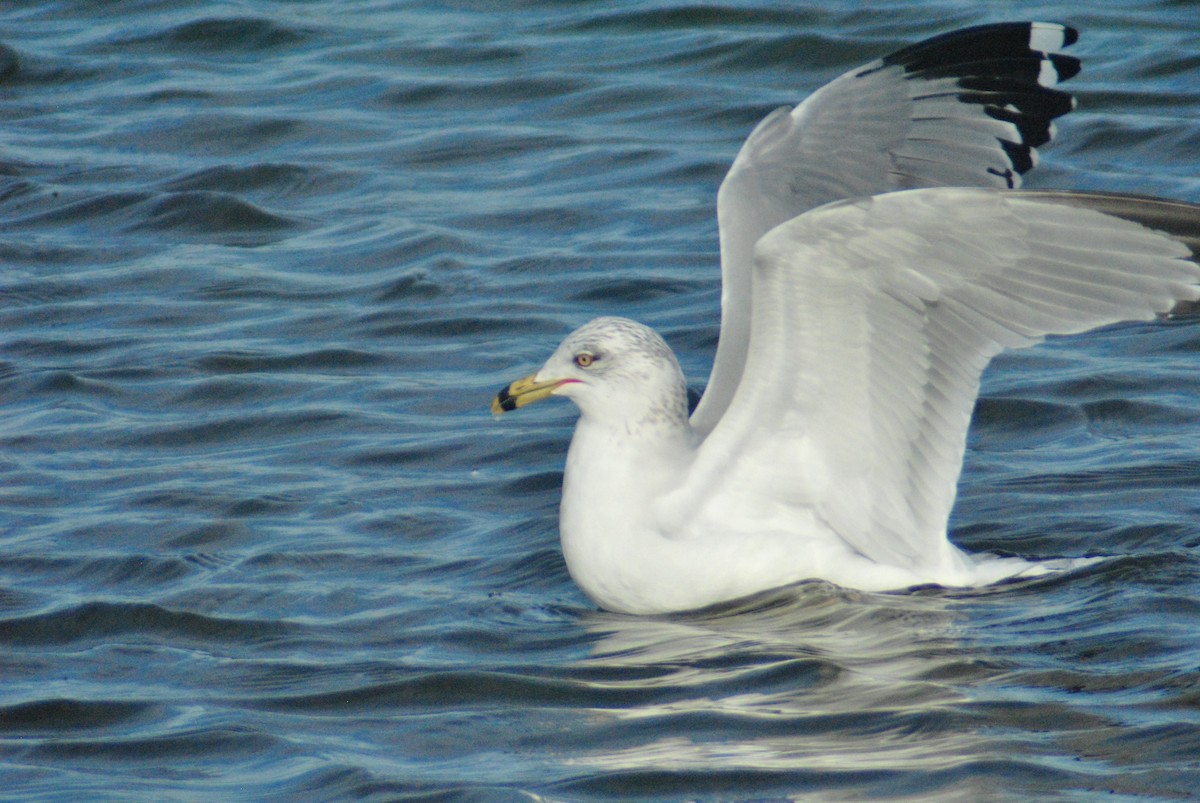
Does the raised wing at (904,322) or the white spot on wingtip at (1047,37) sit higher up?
the white spot on wingtip at (1047,37)

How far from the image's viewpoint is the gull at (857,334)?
16.8 feet

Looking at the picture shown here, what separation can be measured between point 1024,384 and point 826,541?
214cm

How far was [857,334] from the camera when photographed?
531 cm

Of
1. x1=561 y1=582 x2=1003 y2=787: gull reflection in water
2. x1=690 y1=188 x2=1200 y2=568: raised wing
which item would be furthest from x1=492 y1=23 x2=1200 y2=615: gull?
x1=561 y1=582 x2=1003 y2=787: gull reflection in water

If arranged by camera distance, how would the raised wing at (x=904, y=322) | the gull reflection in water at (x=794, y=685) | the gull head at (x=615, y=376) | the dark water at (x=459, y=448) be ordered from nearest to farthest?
the gull reflection in water at (x=794, y=685), the dark water at (x=459, y=448), the raised wing at (x=904, y=322), the gull head at (x=615, y=376)

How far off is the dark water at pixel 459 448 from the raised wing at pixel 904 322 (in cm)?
34

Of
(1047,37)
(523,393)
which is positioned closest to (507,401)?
(523,393)

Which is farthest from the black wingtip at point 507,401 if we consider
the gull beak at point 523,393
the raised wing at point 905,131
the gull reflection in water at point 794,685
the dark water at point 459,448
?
the raised wing at point 905,131

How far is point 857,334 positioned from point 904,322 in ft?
0.44

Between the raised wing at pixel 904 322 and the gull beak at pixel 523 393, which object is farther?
the gull beak at pixel 523 393

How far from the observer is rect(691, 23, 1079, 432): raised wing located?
6.40 metres

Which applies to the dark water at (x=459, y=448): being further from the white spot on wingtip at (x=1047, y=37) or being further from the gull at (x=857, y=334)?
the white spot on wingtip at (x=1047, y=37)

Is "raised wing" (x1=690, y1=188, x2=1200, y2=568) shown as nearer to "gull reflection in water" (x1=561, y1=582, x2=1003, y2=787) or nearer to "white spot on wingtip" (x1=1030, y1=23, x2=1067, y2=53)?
"gull reflection in water" (x1=561, y1=582, x2=1003, y2=787)

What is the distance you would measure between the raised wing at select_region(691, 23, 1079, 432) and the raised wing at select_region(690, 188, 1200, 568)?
2.82ft
